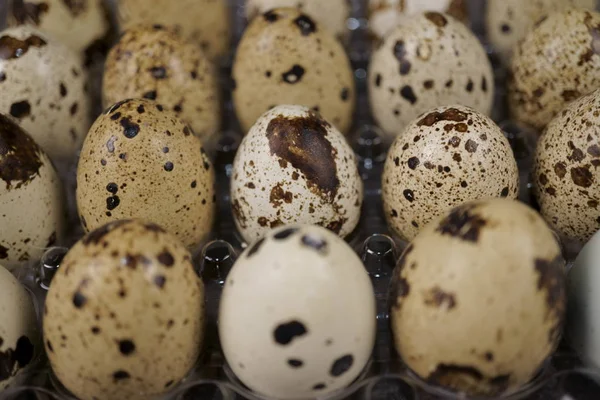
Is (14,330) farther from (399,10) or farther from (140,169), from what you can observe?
(399,10)

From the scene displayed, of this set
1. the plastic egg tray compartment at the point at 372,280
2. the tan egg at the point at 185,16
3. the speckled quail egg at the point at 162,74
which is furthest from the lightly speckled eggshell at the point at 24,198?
the tan egg at the point at 185,16

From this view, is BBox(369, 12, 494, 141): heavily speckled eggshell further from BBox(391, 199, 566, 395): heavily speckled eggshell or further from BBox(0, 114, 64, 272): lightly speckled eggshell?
BBox(0, 114, 64, 272): lightly speckled eggshell

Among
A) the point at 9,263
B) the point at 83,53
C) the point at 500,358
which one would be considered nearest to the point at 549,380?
the point at 500,358

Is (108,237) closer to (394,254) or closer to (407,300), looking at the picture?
(407,300)

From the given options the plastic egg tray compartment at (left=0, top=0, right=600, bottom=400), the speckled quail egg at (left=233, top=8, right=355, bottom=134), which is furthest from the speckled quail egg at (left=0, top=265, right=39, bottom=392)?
the speckled quail egg at (left=233, top=8, right=355, bottom=134)

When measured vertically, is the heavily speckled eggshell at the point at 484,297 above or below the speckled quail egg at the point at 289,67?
below

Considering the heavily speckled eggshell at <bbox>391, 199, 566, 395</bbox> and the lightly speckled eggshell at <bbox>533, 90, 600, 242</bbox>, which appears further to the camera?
the lightly speckled eggshell at <bbox>533, 90, 600, 242</bbox>

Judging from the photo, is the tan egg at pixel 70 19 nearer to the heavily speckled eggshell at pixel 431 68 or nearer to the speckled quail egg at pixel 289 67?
the speckled quail egg at pixel 289 67

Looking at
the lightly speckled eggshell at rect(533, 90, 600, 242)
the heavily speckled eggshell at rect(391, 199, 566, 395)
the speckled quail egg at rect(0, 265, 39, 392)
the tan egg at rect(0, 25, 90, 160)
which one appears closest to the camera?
the heavily speckled eggshell at rect(391, 199, 566, 395)
